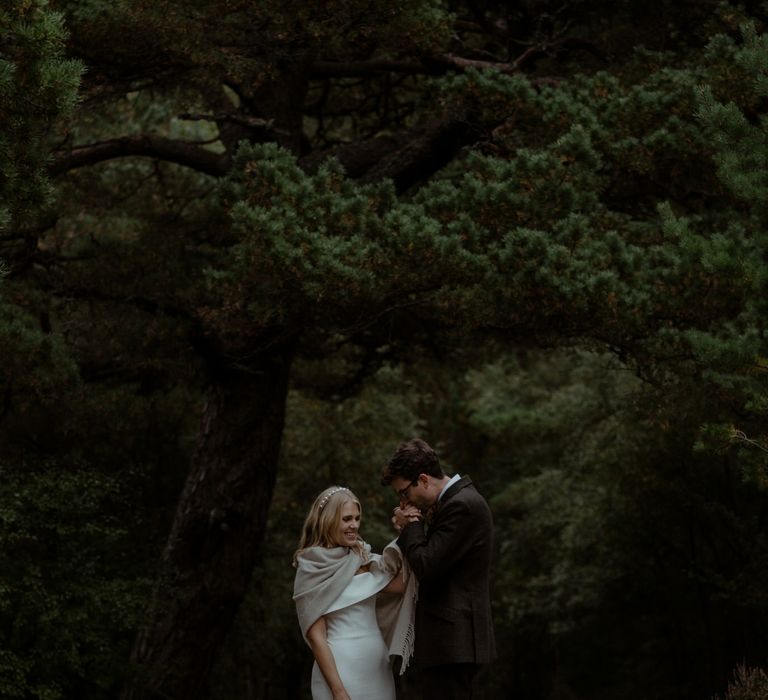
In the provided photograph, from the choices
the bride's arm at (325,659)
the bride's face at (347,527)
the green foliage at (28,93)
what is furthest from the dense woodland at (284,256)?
the bride's arm at (325,659)

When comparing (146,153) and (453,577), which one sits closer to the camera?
(453,577)

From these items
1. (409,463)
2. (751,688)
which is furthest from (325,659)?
(751,688)

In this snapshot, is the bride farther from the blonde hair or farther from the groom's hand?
the groom's hand

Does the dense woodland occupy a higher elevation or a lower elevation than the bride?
higher

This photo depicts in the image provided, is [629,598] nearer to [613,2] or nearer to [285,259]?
[613,2]

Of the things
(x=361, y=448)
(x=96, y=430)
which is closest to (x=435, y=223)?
(x=96, y=430)

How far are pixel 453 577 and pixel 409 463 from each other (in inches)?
20.7

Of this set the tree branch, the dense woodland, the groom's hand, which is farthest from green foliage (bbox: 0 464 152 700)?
the groom's hand

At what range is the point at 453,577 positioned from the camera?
4668 mm

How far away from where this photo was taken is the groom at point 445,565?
4.57 metres

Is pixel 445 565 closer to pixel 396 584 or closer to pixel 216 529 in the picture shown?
pixel 396 584

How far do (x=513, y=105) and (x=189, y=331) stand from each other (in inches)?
136

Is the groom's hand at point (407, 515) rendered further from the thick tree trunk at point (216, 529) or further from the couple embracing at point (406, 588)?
the thick tree trunk at point (216, 529)

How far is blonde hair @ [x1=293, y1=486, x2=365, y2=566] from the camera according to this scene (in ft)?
15.6
